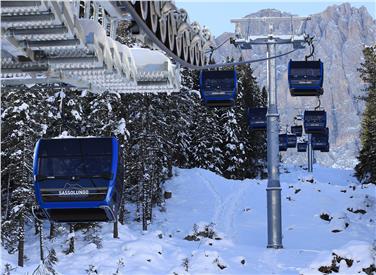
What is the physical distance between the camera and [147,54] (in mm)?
11914

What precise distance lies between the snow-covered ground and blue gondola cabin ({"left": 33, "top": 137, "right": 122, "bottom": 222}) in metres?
8.87

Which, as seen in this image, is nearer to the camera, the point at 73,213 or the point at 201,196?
the point at 73,213

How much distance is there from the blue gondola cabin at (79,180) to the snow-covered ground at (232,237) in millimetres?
8871

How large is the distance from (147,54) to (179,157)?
143ft

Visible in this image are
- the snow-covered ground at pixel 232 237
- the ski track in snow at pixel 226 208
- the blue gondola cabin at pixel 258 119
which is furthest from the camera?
the blue gondola cabin at pixel 258 119

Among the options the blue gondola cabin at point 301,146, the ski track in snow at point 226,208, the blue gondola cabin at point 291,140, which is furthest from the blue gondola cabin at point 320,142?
the blue gondola cabin at point 301,146

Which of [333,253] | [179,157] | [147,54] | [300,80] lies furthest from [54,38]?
[179,157]

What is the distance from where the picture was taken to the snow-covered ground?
2219 cm

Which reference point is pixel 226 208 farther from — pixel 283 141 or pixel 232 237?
pixel 283 141

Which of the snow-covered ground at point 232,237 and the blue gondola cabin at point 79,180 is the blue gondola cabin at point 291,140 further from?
the blue gondola cabin at point 79,180

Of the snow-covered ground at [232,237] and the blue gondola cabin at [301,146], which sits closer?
the snow-covered ground at [232,237]

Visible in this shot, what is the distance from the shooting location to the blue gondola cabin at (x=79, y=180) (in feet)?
40.9

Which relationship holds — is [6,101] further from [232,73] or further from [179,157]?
[179,157]

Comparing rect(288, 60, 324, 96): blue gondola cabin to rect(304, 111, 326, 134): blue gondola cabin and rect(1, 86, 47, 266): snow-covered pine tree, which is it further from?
rect(304, 111, 326, 134): blue gondola cabin
